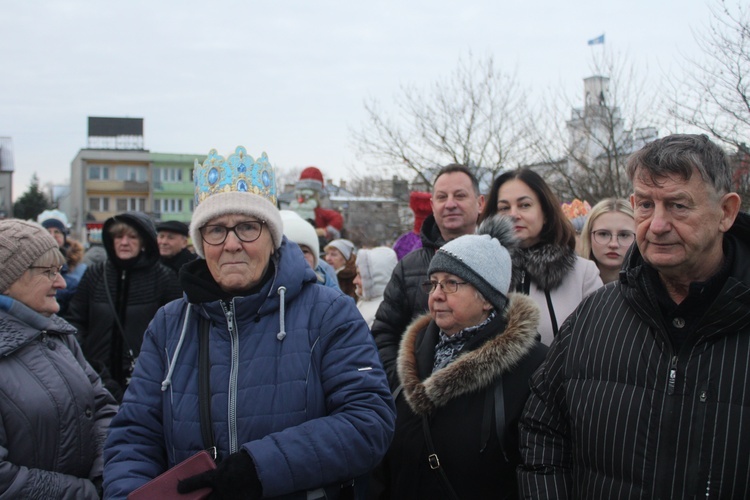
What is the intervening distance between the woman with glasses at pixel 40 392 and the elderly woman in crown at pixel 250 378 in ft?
1.37

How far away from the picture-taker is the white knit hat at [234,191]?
8.68 ft

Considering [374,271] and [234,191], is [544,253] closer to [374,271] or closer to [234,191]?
[234,191]

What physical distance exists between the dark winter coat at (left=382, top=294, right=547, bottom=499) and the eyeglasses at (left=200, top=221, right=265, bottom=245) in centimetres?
107

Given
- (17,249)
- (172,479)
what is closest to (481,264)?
(172,479)

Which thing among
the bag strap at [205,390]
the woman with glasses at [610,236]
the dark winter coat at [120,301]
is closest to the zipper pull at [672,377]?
the bag strap at [205,390]

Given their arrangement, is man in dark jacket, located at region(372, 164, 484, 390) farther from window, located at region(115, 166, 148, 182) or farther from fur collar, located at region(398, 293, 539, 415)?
window, located at region(115, 166, 148, 182)

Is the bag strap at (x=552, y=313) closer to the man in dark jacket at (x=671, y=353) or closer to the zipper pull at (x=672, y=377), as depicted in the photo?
the man in dark jacket at (x=671, y=353)

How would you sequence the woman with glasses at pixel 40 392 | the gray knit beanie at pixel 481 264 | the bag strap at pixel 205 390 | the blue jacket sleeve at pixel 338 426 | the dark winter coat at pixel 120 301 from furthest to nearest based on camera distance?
the dark winter coat at pixel 120 301 < the gray knit beanie at pixel 481 264 < the woman with glasses at pixel 40 392 < the bag strap at pixel 205 390 < the blue jacket sleeve at pixel 338 426

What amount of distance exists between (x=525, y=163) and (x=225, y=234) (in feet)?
57.4

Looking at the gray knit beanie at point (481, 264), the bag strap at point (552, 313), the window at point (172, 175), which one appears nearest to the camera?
the gray knit beanie at point (481, 264)

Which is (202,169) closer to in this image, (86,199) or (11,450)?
(11,450)

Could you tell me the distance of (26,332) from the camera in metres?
2.79

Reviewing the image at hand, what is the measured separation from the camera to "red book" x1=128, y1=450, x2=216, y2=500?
223 cm

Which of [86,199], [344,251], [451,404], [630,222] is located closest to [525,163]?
[344,251]
